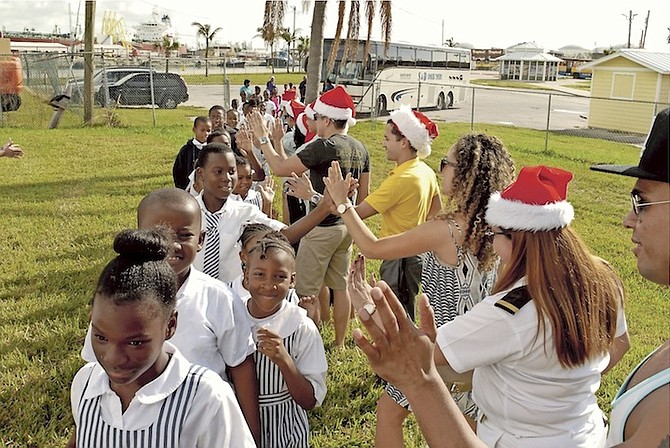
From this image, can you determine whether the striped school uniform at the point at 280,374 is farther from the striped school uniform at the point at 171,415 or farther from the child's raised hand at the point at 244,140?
the child's raised hand at the point at 244,140

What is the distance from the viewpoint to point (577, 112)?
33.4m

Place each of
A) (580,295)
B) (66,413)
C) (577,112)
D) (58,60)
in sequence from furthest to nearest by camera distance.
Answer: (577,112) < (58,60) < (66,413) < (580,295)

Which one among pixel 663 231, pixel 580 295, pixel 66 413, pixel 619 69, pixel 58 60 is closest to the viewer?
pixel 663 231

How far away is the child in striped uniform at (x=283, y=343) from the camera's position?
111 inches

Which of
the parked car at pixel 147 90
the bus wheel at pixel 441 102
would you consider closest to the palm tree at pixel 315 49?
the parked car at pixel 147 90

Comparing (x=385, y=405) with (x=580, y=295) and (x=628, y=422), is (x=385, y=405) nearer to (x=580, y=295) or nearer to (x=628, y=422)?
(x=580, y=295)

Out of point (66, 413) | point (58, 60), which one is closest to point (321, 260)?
point (66, 413)

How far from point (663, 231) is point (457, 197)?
171 centimetres

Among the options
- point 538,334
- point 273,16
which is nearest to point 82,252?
point 538,334

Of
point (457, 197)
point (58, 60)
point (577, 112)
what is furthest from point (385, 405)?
point (577, 112)

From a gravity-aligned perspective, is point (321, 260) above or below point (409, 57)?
below

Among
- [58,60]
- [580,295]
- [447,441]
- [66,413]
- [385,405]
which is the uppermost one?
Answer: [58,60]

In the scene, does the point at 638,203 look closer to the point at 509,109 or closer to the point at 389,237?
the point at 389,237

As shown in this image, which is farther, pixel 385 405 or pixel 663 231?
pixel 385 405
